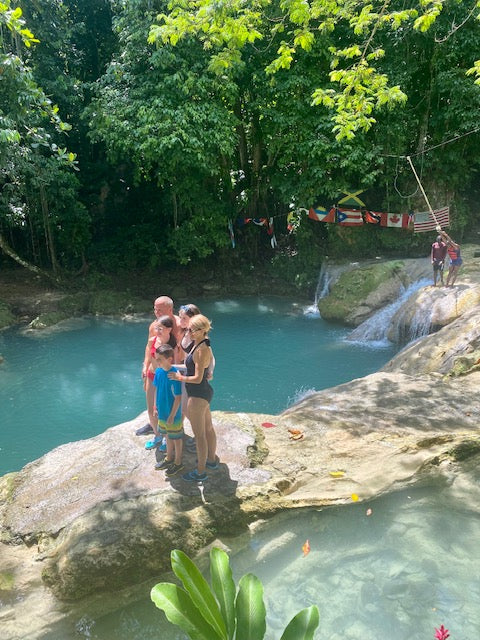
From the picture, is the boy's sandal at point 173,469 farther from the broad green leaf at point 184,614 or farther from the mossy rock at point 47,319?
the mossy rock at point 47,319

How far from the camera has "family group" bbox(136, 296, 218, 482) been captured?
3.68 m

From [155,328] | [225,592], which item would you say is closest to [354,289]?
[155,328]

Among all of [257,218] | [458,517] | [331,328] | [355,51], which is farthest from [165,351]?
Result: [257,218]

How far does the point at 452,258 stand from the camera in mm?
9508

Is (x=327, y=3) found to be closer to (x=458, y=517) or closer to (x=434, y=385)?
(x=434, y=385)

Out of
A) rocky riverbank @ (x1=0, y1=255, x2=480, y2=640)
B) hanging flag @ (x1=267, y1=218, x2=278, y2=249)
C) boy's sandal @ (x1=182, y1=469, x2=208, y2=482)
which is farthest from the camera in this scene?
hanging flag @ (x1=267, y1=218, x2=278, y2=249)

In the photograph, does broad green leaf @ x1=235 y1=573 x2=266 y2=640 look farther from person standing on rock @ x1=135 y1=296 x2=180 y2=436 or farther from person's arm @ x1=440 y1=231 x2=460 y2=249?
person's arm @ x1=440 y1=231 x2=460 y2=249

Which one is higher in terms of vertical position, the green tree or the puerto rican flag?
the green tree

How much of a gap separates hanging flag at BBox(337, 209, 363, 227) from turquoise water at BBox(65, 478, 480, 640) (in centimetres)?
1105

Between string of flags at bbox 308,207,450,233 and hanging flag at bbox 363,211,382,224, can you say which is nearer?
string of flags at bbox 308,207,450,233

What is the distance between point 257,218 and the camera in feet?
50.4

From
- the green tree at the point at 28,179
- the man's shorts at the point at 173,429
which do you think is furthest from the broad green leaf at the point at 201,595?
the green tree at the point at 28,179

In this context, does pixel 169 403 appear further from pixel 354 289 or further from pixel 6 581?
pixel 354 289

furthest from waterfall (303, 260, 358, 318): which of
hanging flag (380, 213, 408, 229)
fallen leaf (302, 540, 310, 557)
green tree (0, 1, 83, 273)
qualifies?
fallen leaf (302, 540, 310, 557)
